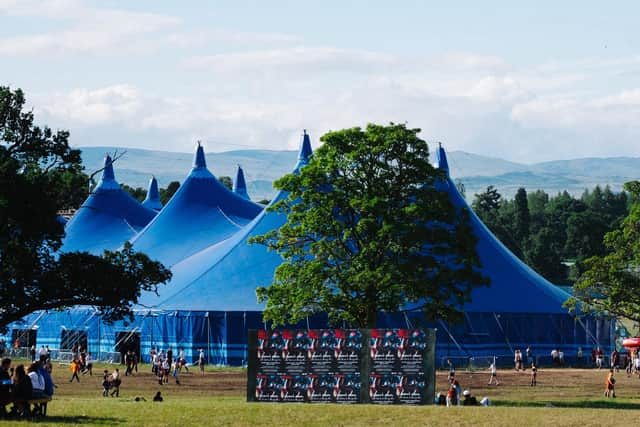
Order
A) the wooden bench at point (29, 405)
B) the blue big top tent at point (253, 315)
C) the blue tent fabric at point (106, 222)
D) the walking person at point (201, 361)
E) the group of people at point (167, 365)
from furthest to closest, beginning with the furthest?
the blue tent fabric at point (106, 222), the blue big top tent at point (253, 315), the walking person at point (201, 361), the group of people at point (167, 365), the wooden bench at point (29, 405)

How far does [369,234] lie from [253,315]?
18012mm

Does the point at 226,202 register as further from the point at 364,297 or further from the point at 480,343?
the point at 364,297

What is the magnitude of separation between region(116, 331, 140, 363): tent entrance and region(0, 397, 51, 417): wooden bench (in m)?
35.3

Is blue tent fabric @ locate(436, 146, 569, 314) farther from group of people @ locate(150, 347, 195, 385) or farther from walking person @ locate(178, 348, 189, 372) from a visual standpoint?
group of people @ locate(150, 347, 195, 385)

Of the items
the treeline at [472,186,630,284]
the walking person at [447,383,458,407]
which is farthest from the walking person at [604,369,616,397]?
the treeline at [472,186,630,284]

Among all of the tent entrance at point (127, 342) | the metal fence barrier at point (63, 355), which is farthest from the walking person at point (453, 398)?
the tent entrance at point (127, 342)

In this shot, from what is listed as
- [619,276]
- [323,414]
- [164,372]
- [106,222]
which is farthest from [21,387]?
Answer: [106,222]

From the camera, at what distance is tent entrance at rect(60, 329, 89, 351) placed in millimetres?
65500

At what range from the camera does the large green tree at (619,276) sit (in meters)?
45.6

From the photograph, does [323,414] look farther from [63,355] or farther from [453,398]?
[63,355]

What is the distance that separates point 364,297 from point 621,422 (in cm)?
1421

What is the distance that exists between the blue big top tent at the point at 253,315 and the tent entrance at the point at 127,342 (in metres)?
0.07

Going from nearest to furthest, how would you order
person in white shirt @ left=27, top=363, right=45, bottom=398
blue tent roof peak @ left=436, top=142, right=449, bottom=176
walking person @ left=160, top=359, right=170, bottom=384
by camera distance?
person in white shirt @ left=27, top=363, right=45, bottom=398
walking person @ left=160, top=359, right=170, bottom=384
blue tent roof peak @ left=436, top=142, right=449, bottom=176

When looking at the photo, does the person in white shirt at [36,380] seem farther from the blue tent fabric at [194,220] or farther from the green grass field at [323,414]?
the blue tent fabric at [194,220]
